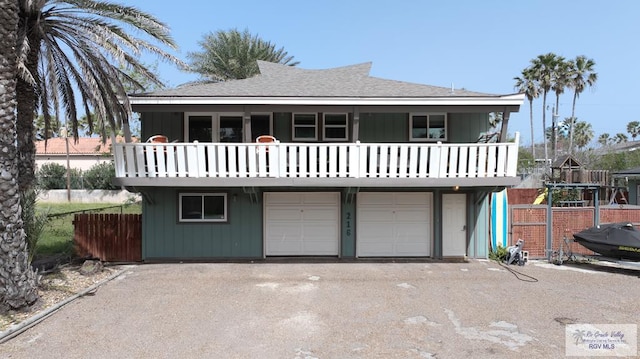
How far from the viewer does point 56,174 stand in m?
35.9

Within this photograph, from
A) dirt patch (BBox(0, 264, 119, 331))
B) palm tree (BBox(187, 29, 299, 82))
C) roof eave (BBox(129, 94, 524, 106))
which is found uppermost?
palm tree (BBox(187, 29, 299, 82))

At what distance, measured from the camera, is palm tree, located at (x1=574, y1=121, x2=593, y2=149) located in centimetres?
6519

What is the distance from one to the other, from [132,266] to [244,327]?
606 cm

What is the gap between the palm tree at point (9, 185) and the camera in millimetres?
6492

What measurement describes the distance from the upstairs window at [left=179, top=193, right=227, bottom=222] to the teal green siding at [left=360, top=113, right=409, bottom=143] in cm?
476

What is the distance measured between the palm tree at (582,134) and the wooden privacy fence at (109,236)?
73.2 m

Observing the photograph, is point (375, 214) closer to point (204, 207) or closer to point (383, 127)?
point (383, 127)

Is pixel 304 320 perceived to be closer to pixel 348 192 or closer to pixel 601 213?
pixel 348 192

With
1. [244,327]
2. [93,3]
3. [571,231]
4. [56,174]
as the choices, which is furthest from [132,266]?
[56,174]

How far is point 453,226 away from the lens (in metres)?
11.9

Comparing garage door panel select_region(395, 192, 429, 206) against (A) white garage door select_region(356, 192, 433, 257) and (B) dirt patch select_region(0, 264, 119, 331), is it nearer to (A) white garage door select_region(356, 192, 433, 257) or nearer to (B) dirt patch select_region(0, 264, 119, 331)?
(A) white garage door select_region(356, 192, 433, 257)

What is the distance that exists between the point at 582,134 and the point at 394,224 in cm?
7061

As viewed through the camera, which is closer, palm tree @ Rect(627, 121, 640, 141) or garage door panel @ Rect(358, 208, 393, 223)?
garage door panel @ Rect(358, 208, 393, 223)

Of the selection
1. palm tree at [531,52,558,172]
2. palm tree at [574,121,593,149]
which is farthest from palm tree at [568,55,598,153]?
palm tree at [574,121,593,149]
